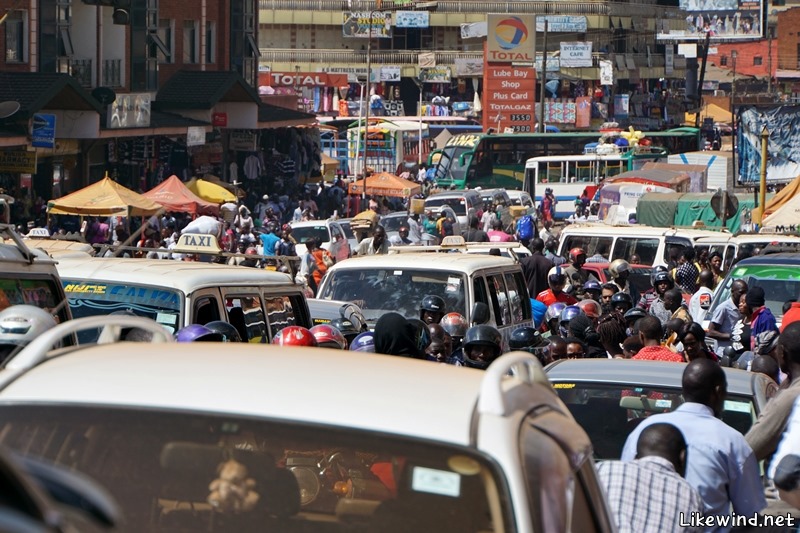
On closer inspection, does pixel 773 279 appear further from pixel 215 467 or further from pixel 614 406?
pixel 215 467

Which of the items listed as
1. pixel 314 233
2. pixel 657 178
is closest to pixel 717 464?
pixel 314 233

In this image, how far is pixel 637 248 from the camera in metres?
20.9

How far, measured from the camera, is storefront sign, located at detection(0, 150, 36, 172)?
26656 millimetres

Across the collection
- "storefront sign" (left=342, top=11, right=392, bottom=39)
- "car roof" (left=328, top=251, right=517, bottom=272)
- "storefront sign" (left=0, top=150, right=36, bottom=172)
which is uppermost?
"storefront sign" (left=342, top=11, right=392, bottom=39)

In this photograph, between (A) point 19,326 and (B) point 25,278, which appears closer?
(A) point 19,326

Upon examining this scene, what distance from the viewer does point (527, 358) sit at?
316 cm

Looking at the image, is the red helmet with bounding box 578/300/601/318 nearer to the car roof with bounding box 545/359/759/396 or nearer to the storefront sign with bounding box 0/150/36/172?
the car roof with bounding box 545/359/759/396

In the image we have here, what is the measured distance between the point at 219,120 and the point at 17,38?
9463mm

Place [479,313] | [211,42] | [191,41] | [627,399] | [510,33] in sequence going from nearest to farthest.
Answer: [627,399] < [479,313] < [191,41] < [211,42] < [510,33]

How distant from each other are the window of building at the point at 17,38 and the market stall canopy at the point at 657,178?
17129 mm

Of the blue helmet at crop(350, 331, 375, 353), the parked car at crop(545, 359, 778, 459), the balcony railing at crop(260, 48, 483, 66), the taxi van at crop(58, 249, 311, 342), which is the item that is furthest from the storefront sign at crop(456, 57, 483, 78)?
the parked car at crop(545, 359, 778, 459)

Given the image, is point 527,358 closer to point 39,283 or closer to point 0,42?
point 39,283

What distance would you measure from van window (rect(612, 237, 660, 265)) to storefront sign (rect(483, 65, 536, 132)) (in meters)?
41.1

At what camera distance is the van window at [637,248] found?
20.9m
